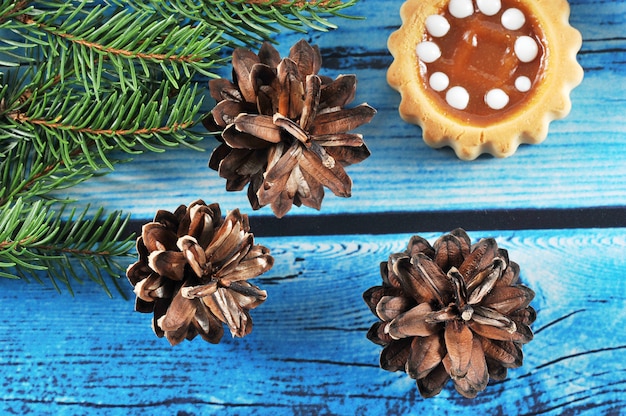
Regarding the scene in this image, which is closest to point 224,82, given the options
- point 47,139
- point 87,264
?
point 47,139

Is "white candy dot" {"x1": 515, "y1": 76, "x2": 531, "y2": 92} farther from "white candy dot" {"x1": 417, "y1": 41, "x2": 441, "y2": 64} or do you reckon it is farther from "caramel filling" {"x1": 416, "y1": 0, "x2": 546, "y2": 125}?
"white candy dot" {"x1": 417, "y1": 41, "x2": 441, "y2": 64}

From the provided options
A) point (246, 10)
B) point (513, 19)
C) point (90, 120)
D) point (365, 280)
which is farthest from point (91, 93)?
point (513, 19)

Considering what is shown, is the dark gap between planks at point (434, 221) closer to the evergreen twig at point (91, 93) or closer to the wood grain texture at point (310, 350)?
the wood grain texture at point (310, 350)

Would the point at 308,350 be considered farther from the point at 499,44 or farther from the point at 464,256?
the point at 499,44

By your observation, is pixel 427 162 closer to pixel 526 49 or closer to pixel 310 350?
pixel 526 49

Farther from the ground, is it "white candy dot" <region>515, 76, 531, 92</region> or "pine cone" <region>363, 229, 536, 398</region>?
"white candy dot" <region>515, 76, 531, 92</region>

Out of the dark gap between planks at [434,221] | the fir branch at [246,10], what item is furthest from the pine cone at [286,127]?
the dark gap between planks at [434,221]

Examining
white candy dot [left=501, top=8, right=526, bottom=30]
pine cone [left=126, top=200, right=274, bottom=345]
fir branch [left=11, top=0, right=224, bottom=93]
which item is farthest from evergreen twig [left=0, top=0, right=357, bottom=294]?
white candy dot [left=501, top=8, right=526, bottom=30]
